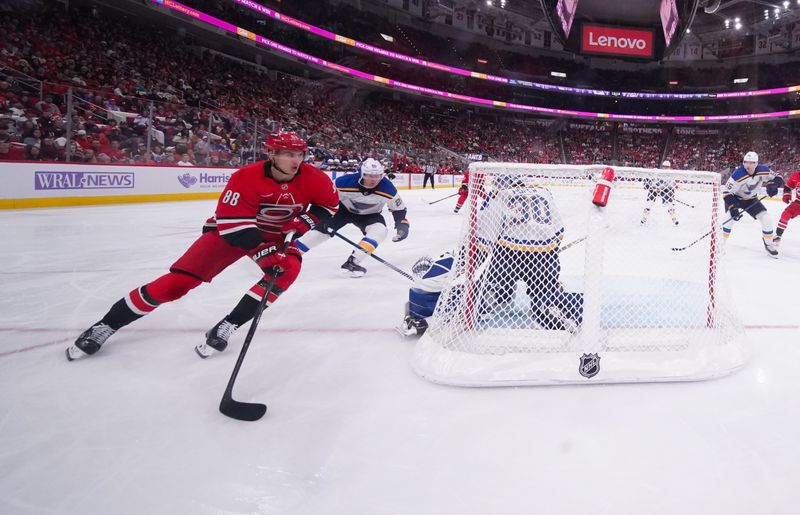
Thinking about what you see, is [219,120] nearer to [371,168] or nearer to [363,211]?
[363,211]

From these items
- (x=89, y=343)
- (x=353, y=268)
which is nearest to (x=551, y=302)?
(x=353, y=268)

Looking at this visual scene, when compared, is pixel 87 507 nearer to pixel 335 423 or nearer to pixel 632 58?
pixel 335 423

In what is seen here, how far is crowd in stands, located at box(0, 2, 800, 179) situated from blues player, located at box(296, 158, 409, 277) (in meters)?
5.55

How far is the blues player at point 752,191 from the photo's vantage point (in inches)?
222

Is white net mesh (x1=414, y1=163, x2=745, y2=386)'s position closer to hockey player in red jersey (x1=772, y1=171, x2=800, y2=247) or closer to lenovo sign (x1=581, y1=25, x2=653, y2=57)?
hockey player in red jersey (x1=772, y1=171, x2=800, y2=247)

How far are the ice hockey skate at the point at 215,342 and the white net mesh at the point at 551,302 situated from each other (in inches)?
37.7

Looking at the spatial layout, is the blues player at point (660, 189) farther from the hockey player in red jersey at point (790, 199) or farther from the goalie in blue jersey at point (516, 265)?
the hockey player in red jersey at point (790, 199)

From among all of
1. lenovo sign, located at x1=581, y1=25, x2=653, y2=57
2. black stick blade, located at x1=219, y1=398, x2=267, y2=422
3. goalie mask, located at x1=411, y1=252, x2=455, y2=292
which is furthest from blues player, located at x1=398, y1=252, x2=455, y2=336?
lenovo sign, located at x1=581, y1=25, x2=653, y2=57

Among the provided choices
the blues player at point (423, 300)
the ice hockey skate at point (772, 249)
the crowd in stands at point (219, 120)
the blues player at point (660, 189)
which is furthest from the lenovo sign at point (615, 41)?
the blues player at point (423, 300)

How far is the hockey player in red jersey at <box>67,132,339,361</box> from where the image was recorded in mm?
2174

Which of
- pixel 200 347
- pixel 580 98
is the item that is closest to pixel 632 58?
pixel 200 347

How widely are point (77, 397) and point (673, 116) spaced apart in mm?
37136

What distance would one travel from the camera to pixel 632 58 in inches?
523

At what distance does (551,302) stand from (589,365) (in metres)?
0.43
